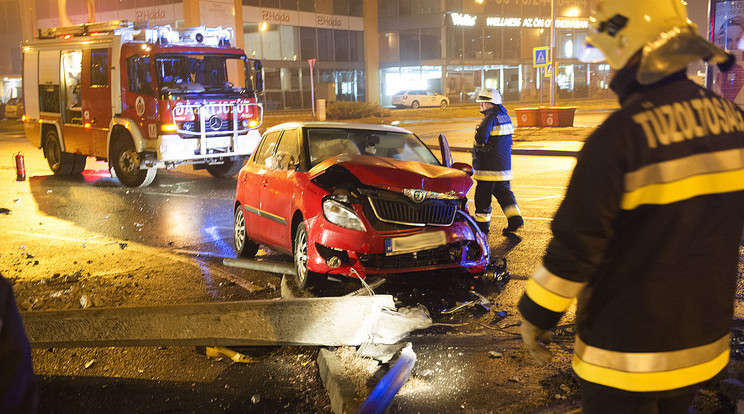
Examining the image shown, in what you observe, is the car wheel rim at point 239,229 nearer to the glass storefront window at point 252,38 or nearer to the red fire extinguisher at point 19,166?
the red fire extinguisher at point 19,166

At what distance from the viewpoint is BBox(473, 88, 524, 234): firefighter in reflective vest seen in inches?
355

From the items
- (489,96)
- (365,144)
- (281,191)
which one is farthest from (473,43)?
(281,191)

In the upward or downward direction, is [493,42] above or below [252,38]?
above

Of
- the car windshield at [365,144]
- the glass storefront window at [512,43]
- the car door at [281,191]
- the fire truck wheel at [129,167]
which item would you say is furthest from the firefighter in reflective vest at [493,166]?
the glass storefront window at [512,43]

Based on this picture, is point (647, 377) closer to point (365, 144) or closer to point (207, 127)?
point (365, 144)

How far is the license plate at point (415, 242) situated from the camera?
625 centimetres

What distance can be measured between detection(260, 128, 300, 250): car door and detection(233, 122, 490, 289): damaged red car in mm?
11

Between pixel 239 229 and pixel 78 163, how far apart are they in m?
10.6

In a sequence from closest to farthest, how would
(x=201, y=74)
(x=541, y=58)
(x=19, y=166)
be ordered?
(x=201, y=74), (x=19, y=166), (x=541, y=58)

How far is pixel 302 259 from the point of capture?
261 inches

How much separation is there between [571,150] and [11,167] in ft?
48.0

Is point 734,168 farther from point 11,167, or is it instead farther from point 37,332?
point 11,167

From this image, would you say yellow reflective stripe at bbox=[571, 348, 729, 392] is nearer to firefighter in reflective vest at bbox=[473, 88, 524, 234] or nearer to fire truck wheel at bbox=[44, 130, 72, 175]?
firefighter in reflective vest at bbox=[473, 88, 524, 234]

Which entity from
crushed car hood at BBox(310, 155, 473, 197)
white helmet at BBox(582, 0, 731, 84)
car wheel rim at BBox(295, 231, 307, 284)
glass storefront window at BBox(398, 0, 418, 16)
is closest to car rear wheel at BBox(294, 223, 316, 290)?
car wheel rim at BBox(295, 231, 307, 284)
